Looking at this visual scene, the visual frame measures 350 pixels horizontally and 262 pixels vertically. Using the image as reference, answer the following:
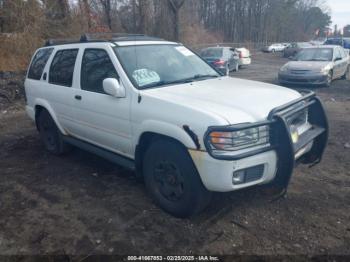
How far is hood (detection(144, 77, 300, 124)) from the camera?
316cm

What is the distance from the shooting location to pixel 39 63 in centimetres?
572

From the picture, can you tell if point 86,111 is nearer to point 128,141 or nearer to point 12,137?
point 128,141

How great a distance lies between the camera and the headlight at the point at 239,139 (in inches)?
119

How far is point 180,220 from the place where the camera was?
3.61 m

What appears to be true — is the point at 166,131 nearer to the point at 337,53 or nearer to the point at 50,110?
the point at 50,110

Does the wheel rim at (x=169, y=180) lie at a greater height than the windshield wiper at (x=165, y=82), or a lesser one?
lesser

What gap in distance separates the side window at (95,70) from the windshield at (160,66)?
19 centimetres

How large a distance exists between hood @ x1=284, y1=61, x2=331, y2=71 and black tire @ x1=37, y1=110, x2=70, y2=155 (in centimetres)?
961

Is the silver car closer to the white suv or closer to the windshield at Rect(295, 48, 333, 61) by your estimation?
the windshield at Rect(295, 48, 333, 61)

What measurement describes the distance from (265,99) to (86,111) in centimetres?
233

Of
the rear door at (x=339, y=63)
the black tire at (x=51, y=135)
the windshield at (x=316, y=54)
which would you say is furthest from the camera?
the rear door at (x=339, y=63)

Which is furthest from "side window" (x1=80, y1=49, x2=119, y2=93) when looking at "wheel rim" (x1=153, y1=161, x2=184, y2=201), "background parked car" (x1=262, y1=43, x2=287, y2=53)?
"background parked car" (x1=262, y1=43, x2=287, y2=53)

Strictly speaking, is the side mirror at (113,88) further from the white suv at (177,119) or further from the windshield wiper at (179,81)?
the windshield wiper at (179,81)

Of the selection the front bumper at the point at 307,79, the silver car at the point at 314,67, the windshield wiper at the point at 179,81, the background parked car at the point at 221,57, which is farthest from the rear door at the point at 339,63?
the windshield wiper at the point at 179,81
